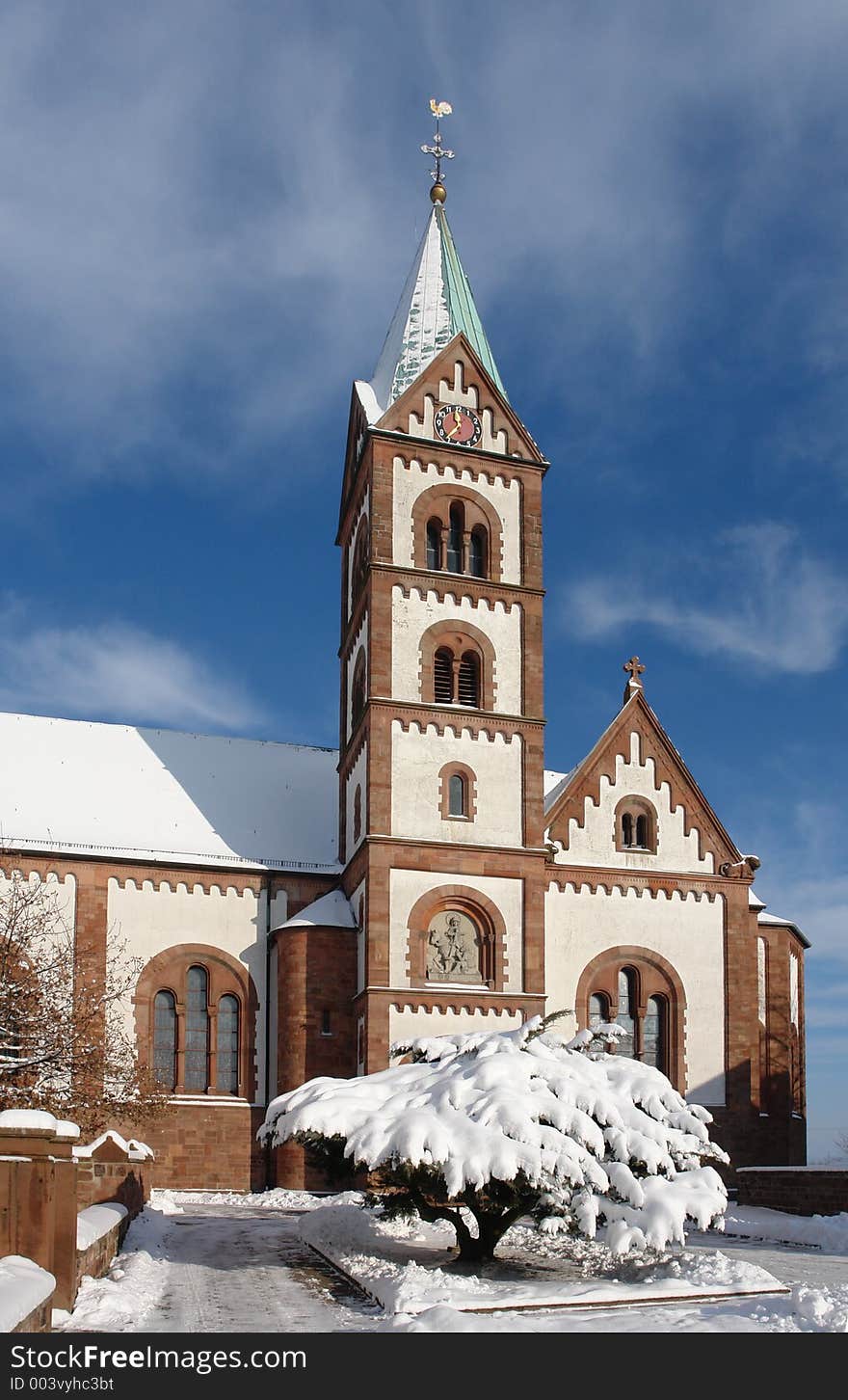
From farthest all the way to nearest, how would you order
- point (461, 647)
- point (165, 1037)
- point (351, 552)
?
point (351, 552)
point (461, 647)
point (165, 1037)

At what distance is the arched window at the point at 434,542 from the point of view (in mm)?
40375

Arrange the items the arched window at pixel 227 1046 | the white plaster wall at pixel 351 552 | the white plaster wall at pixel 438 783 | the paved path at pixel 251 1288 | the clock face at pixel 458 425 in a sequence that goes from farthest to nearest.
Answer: the white plaster wall at pixel 351 552, the clock face at pixel 458 425, the arched window at pixel 227 1046, the white plaster wall at pixel 438 783, the paved path at pixel 251 1288

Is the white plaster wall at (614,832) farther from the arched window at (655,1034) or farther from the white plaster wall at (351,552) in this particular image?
the white plaster wall at (351,552)

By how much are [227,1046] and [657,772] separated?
14468 mm

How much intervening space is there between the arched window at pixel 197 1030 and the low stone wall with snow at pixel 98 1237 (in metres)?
15.8

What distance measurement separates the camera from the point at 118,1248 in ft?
69.3

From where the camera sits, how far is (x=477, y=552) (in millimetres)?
41062

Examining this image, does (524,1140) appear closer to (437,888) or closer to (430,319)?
(437,888)

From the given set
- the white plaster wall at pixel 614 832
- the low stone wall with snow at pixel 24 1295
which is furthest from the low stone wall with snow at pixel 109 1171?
the white plaster wall at pixel 614 832

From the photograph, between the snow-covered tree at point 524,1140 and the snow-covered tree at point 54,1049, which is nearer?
the snow-covered tree at point 524,1140

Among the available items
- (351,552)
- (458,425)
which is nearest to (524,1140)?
(458,425)

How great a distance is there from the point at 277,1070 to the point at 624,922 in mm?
10355

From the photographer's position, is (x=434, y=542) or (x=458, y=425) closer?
(x=434, y=542)
